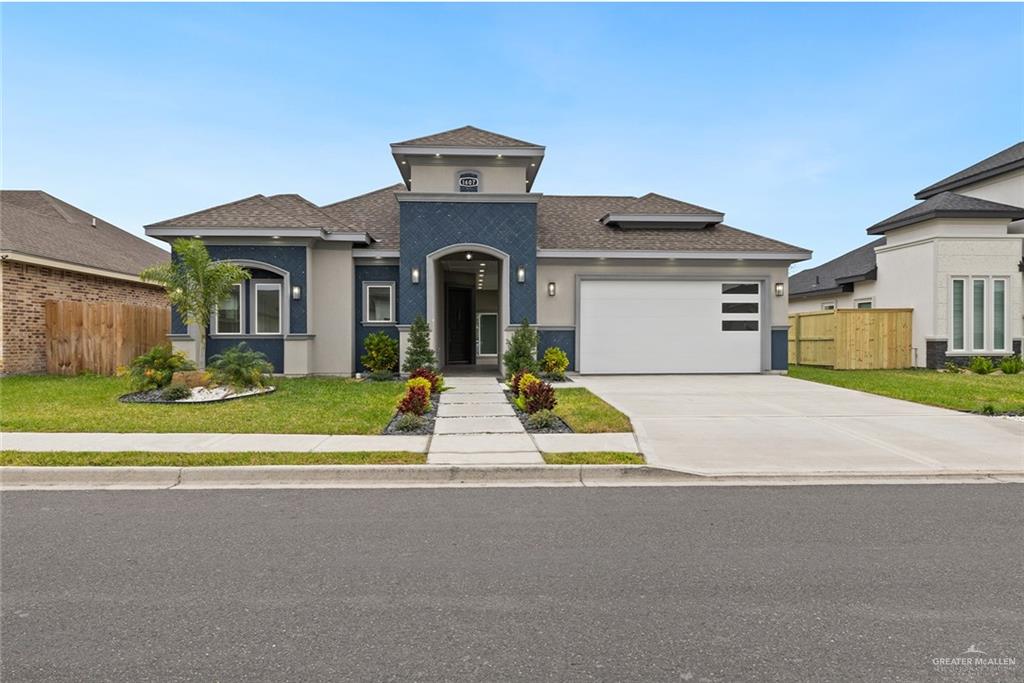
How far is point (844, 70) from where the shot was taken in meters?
18.4

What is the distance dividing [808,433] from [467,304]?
15.8 m

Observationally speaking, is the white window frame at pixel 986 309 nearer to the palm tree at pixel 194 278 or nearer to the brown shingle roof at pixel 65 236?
the palm tree at pixel 194 278

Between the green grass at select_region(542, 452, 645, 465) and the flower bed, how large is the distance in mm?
8000

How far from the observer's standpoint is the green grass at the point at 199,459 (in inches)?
253

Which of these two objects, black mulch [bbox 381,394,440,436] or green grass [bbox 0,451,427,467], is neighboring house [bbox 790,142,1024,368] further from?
green grass [bbox 0,451,427,467]

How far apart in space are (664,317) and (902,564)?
13261 mm

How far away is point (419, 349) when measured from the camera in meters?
15.1

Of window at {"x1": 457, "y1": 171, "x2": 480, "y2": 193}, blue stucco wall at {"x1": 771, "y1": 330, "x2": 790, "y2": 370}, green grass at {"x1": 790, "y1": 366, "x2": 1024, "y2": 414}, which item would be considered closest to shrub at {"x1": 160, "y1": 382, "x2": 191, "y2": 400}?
window at {"x1": 457, "y1": 171, "x2": 480, "y2": 193}

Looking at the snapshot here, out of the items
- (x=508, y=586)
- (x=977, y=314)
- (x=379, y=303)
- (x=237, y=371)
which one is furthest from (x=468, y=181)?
(x=977, y=314)

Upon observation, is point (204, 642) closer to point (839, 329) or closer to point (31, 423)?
Result: point (31, 423)

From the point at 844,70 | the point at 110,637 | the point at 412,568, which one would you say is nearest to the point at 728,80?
the point at 844,70

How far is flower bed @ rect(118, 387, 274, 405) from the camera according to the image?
36.8 ft

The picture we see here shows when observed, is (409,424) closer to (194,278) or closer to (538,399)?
(538,399)

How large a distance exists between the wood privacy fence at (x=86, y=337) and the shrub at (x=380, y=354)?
791cm
